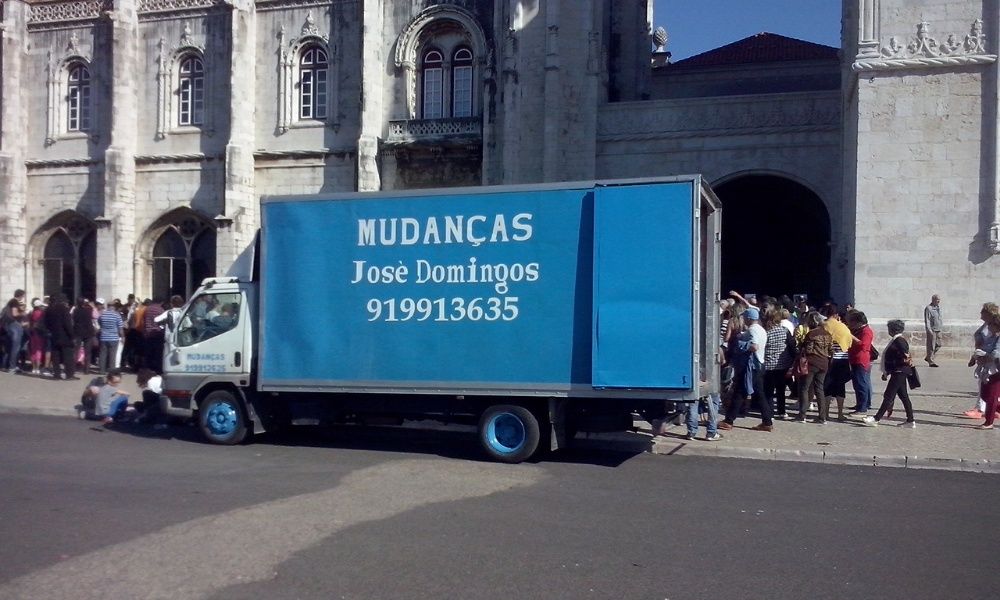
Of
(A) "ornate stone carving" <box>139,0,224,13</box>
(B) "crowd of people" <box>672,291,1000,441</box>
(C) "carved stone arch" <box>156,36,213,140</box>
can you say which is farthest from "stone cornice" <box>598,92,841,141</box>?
(A) "ornate stone carving" <box>139,0,224,13</box>

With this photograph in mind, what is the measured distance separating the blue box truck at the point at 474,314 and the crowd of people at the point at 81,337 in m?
6.09

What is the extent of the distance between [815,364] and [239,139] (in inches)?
775

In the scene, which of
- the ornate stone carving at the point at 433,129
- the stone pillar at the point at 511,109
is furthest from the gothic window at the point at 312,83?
the stone pillar at the point at 511,109

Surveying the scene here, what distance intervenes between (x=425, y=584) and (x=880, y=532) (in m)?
3.76

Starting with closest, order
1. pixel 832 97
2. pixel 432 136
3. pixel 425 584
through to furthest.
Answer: pixel 425 584
pixel 832 97
pixel 432 136

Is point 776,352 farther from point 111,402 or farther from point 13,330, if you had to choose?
point 13,330

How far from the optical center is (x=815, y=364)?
1292 cm

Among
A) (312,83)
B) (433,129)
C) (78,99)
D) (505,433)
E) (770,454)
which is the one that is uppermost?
(312,83)

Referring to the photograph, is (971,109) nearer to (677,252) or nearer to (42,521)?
(677,252)

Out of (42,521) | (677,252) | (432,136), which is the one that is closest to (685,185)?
(677,252)

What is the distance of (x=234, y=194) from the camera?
89.5 ft

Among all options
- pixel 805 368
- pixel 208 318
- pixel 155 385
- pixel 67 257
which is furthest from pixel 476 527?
pixel 67 257

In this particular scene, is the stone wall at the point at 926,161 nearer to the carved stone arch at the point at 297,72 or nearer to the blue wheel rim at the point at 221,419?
the blue wheel rim at the point at 221,419

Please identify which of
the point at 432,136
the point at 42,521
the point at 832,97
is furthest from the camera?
the point at 432,136
